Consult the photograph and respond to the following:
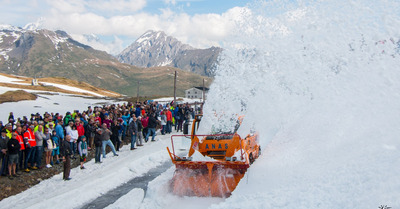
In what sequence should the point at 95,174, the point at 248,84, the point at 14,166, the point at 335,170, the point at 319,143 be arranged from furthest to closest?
the point at 248,84
the point at 95,174
the point at 14,166
the point at 319,143
the point at 335,170

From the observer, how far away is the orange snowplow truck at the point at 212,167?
30.9 ft

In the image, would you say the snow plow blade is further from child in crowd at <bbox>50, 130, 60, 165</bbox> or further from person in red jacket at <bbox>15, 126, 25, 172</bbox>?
child in crowd at <bbox>50, 130, 60, 165</bbox>

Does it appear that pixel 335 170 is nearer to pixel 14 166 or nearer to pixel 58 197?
pixel 58 197

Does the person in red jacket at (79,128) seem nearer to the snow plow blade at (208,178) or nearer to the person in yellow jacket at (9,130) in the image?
the person in yellow jacket at (9,130)

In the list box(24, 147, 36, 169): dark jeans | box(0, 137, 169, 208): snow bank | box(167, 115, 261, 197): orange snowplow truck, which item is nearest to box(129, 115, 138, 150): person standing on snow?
box(0, 137, 169, 208): snow bank

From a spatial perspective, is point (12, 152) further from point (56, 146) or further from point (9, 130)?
A: point (56, 146)

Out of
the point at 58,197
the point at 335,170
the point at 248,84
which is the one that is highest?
the point at 248,84

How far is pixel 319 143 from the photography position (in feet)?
33.8

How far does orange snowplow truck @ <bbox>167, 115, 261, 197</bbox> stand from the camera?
9.43m

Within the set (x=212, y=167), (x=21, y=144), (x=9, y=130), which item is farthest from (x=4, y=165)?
(x=212, y=167)

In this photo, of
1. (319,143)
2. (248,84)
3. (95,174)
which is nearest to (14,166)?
(95,174)

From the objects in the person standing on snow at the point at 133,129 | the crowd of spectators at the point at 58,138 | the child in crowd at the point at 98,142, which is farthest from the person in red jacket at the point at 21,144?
the person standing on snow at the point at 133,129

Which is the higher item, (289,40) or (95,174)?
(289,40)

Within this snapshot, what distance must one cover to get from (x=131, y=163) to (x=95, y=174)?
152cm
